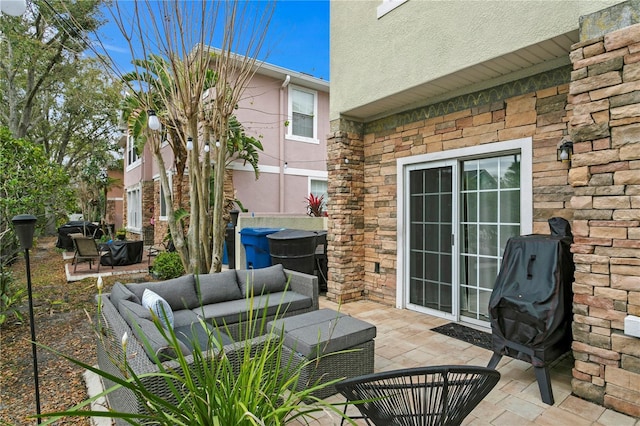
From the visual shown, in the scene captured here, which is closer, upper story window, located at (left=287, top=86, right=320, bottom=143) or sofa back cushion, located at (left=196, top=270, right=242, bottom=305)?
sofa back cushion, located at (left=196, top=270, right=242, bottom=305)

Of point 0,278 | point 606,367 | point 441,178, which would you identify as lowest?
point 606,367

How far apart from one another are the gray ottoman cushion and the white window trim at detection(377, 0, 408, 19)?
4198 millimetres

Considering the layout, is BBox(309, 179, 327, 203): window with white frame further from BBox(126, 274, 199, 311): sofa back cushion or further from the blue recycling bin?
BBox(126, 274, 199, 311): sofa back cushion

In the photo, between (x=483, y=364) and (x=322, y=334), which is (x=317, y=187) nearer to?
(x=483, y=364)

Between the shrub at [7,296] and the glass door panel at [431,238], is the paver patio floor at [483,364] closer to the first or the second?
the glass door panel at [431,238]

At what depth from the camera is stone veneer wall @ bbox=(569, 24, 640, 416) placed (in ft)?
8.96

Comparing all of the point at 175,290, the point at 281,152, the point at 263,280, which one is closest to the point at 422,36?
the point at 263,280

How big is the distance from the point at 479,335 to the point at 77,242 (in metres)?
9.06

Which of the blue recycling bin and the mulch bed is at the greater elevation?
the blue recycling bin

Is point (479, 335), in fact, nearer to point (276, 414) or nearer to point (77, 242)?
point (276, 414)

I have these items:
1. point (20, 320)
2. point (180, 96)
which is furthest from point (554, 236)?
point (20, 320)

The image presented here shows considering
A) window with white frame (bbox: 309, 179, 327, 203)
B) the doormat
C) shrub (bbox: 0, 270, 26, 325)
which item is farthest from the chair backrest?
the doormat

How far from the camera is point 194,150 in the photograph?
4.83 meters

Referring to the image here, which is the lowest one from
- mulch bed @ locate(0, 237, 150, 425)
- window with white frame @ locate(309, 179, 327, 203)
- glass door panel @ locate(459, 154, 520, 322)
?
mulch bed @ locate(0, 237, 150, 425)
